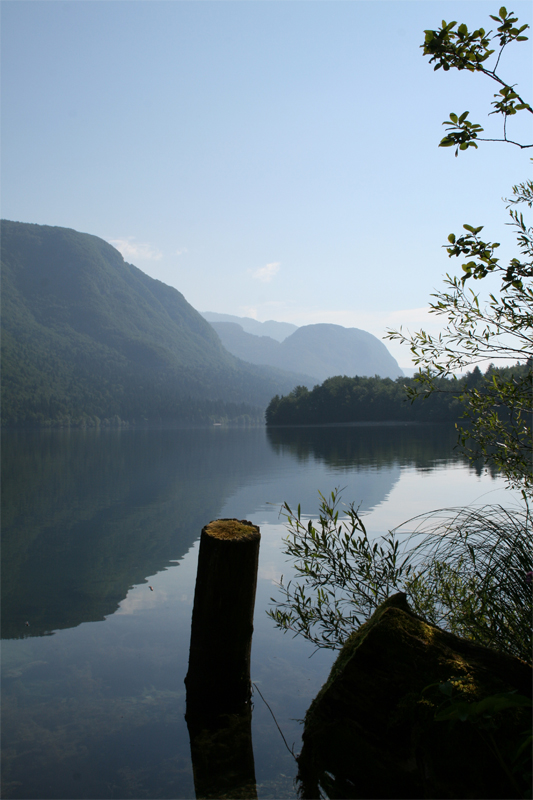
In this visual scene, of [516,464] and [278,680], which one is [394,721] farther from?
[278,680]

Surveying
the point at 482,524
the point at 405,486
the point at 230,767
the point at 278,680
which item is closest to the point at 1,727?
the point at 230,767

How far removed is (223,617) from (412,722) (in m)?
2.10

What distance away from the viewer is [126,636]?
8.35 metres

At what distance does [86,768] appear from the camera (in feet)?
16.6

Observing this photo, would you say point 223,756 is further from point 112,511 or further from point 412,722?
point 112,511

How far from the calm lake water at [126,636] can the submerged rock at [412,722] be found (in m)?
0.90

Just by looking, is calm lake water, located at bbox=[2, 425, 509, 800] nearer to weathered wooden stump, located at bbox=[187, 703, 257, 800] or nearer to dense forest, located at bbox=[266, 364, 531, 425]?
weathered wooden stump, located at bbox=[187, 703, 257, 800]

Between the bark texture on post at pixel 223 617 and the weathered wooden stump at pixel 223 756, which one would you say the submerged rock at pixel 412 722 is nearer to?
the weathered wooden stump at pixel 223 756

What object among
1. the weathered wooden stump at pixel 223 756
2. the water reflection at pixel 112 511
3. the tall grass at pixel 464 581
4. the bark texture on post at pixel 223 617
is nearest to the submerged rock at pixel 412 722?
the weathered wooden stump at pixel 223 756

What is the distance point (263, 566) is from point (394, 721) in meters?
7.93

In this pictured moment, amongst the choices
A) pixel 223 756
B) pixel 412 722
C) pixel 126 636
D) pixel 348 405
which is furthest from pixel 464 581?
pixel 348 405

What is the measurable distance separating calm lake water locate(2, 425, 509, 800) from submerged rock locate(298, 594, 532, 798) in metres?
0.90

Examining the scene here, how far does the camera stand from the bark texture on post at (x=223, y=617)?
5.31m

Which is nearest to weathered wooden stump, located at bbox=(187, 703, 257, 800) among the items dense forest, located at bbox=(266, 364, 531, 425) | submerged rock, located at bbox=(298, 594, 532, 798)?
submerged rock, located at bbox=(298, 594, 532, 798)
